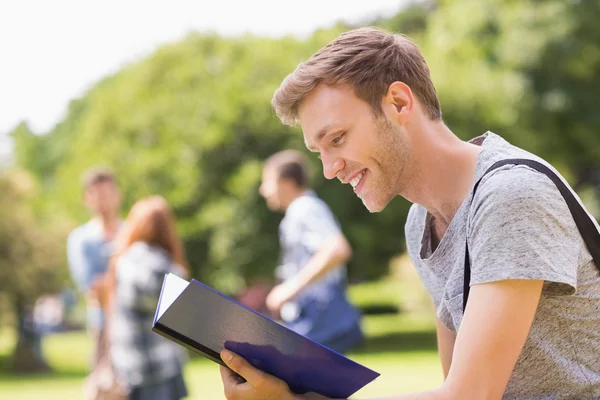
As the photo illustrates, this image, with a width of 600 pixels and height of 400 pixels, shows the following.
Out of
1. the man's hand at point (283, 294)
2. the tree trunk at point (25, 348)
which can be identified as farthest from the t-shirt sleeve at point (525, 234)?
the tree trunk at point (25, 348)

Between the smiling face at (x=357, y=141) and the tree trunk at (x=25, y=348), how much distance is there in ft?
57.7

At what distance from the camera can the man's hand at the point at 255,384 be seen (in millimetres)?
2105

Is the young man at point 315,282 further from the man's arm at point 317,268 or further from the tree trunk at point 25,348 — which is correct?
the tree trunk at point 25,348

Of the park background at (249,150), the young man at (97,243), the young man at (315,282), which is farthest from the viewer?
the park background at (249,150)

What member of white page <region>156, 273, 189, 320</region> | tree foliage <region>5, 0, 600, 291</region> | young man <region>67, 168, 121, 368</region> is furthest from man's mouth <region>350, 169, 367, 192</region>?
tree foliage <region>5, 0, 600, 291</region>

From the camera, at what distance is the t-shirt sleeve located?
1811 mm

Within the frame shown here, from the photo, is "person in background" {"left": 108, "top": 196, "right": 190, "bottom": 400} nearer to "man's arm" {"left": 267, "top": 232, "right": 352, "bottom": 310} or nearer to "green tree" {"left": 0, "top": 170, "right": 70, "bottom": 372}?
"man's arm" {"left": 267, "top": 232, "right": 352, "bottom": 310}

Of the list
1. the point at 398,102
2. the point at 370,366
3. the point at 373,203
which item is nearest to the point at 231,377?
the point at 373,203

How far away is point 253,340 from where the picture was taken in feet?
6.84

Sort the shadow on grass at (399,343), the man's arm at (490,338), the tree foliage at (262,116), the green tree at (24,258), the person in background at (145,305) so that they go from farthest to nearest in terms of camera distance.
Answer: the shadow on grass at (399,343) → the tree foliage at (262,116) → the green tree at (24,258) → the person in background at (145,305) → the man's arm at (490,338)

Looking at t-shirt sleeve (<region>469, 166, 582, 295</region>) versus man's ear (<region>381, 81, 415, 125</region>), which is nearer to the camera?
t-shirt sleeve (<region>469, 166, 582, 295</region>)

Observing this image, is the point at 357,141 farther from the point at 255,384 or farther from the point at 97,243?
the point at 97,243

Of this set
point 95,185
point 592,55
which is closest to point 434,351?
point 592,55

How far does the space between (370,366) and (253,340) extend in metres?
14.8
